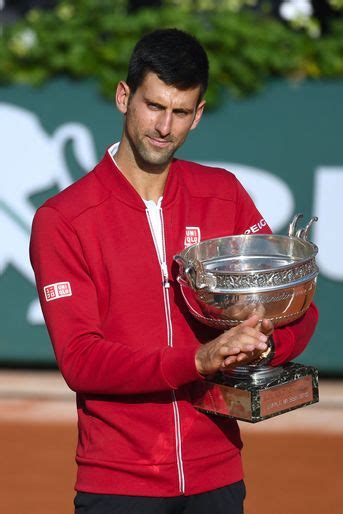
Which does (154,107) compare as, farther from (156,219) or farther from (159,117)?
(156,219)

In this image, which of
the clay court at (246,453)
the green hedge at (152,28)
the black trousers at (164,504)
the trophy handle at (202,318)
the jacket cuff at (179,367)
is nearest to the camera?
the jacket cuff at (179,367)

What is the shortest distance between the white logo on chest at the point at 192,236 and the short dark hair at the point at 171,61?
372 millimetres

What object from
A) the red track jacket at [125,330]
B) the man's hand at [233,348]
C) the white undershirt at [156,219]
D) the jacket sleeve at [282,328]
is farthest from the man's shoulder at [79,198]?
the man's hand at [233,348]

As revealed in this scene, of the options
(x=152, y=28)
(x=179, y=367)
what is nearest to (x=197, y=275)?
(x=179, y=367)

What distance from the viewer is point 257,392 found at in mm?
3010

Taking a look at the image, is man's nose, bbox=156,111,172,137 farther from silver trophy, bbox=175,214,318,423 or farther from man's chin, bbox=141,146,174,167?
silver trophy, bbox=175,214,318,423

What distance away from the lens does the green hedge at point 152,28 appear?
25.3 ft

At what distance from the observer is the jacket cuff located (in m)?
2.94

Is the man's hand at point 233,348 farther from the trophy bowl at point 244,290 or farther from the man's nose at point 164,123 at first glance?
the man's nose at point 164,123

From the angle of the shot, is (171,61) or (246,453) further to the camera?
(246,453)

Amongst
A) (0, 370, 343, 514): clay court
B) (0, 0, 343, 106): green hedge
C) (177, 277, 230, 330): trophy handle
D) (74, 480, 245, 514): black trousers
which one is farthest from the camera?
(0, 0, 343, 106): green hedge

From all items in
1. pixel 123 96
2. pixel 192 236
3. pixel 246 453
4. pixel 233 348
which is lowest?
pixel 246 453

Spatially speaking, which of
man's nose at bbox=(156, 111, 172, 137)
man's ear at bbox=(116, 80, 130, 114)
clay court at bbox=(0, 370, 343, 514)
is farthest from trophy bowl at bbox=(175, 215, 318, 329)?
clay court at bbox=(0, 370, 343, 514)

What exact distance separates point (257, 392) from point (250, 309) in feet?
0.70
